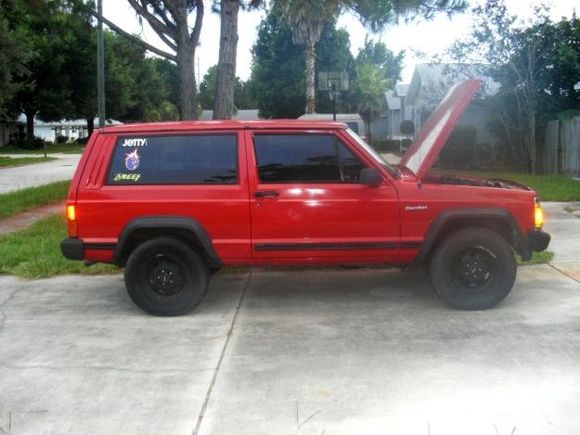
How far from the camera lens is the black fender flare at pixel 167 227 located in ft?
18.9

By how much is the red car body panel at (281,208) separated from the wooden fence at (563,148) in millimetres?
13405

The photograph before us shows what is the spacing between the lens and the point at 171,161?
5938 mm

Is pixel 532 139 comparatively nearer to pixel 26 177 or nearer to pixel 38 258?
pixel 38 258

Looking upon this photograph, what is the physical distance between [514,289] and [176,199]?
354 cm

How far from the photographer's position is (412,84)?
40.9m

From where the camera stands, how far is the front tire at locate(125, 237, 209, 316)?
589cm

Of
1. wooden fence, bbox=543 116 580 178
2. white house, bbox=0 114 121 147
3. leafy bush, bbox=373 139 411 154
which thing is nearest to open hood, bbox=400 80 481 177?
wooden fence, bbox=543 116 580 178

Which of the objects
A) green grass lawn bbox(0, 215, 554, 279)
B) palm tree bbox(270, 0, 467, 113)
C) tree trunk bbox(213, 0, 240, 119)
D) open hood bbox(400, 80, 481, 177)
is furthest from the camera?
tree trunk bbox(213, 0, 240, 119)

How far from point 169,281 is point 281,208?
123 cm

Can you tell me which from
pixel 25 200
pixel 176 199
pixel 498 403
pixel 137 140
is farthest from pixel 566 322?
pixel 25 200

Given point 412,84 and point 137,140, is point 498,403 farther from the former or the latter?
point 412,84

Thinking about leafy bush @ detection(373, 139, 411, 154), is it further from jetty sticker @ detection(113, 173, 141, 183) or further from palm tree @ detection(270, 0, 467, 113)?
jetty sticker @ detection(113, 173, 141, 183)

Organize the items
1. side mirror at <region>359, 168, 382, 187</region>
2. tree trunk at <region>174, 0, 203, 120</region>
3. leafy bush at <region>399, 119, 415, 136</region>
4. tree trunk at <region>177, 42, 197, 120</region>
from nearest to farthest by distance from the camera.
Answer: side mirror at <region>359, 168, 382, 187</region> < tree trunk at <region>174, 0, 203, 120</region> < tree trunk at <region>177, 42, 197, 120</region> < leafy bush at <region>399, 119, 415, 136</region>

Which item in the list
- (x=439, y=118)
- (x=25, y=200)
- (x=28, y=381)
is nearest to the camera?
(x=28, y=381)
